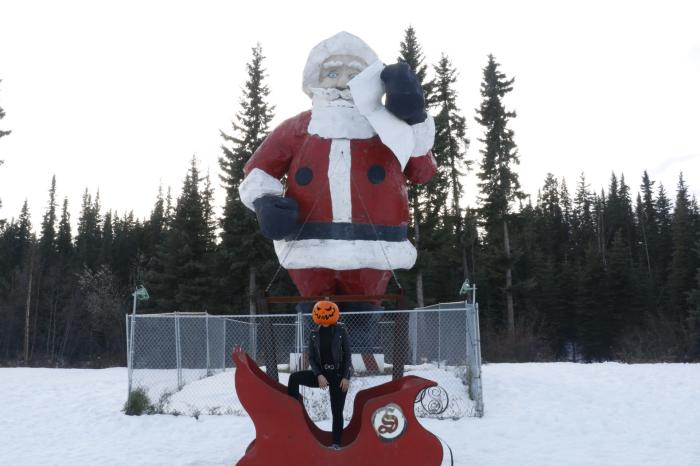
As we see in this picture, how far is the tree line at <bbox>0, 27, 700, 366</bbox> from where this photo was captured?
19.9 meters

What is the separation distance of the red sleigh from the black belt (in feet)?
5.79

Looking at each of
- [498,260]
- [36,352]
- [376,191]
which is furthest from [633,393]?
[36,352]

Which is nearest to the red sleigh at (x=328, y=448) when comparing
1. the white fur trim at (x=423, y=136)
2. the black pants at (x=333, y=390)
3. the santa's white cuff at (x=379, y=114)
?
the black pants at (x=333, y=390)

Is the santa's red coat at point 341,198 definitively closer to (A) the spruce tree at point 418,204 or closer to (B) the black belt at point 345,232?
(B) the black belt at point 345,232

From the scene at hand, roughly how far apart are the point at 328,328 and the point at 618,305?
28760 mm

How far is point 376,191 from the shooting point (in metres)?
5.55

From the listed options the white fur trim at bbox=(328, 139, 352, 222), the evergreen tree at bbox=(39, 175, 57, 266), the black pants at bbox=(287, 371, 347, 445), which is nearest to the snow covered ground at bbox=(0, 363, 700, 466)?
the black pants at bbox=(287, 371, 347, 445)

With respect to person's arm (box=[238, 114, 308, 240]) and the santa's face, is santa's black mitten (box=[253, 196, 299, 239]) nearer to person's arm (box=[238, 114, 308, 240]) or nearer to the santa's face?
person's arm (box=[238, 114, 308, 240])

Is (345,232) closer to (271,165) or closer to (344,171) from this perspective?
(344,171)

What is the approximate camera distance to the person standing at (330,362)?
165 inches

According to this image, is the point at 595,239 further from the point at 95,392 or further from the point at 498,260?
the point at 95,392

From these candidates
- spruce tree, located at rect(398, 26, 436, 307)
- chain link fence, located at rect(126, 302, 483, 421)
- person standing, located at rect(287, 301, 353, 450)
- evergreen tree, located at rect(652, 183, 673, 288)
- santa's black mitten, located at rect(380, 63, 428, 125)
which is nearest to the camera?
person standing, located at rect(287, 301, 353, 450)

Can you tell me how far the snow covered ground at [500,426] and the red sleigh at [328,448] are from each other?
1480 millimetres

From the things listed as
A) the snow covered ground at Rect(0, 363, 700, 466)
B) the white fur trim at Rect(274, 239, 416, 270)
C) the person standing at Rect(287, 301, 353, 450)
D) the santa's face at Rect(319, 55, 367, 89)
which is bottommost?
the snow covered ground at Rect(0, 363, 700, 466)
